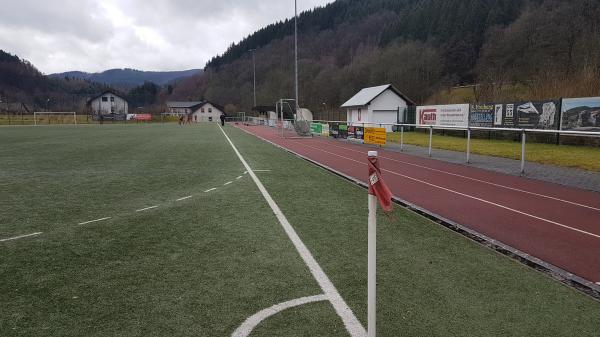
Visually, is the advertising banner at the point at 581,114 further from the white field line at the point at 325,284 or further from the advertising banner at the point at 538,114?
the white field line at the point at 325,284

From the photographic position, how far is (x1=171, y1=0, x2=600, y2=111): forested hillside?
1555 inches

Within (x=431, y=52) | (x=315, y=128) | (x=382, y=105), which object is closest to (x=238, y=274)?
(x=315, y=128)

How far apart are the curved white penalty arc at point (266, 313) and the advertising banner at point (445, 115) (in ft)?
80.8

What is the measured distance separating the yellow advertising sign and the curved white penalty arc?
55.6ft

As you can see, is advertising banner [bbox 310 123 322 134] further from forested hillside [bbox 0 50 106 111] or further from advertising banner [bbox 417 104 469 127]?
forested hillside [bbox 0 50 106 111]

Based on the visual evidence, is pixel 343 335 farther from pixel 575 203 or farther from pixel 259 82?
pixel 259 82

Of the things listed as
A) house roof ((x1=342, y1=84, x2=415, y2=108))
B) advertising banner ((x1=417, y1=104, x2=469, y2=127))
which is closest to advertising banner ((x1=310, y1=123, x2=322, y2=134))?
advertising banner ((x1=417, y1=104, x2=469, y2=127))

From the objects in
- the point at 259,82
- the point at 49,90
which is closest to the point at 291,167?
the point at 259,82

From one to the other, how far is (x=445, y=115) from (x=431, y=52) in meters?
41.1

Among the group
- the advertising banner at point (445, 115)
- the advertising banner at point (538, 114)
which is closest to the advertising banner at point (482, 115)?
the advertising banner at point (445, 115)

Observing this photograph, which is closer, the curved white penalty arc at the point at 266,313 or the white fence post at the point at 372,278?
the white fence post at the point at 372,278

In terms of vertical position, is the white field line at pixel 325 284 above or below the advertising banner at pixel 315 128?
below

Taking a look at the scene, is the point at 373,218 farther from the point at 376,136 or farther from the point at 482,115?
the point at 482,115

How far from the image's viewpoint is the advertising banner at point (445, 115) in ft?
86.7
